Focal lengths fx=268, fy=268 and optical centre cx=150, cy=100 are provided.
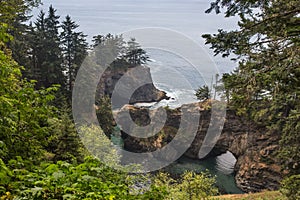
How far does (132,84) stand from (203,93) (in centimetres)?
1680

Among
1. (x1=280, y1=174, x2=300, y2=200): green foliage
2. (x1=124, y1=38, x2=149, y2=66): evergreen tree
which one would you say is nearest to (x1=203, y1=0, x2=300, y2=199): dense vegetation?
(x1=280, y1=174, x2=300, y2=200): green foliage

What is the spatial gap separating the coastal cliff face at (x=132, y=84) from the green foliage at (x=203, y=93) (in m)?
11.7

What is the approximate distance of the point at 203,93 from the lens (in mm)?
23938

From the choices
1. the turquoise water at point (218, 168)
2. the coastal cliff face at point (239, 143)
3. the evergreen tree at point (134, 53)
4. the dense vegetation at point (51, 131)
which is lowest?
the turquoise water at point (218, 168)

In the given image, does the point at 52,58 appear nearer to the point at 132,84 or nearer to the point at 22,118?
the point at 132,84

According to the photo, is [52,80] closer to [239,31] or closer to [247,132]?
[247,132]

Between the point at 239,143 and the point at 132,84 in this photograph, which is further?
the point at 132,84

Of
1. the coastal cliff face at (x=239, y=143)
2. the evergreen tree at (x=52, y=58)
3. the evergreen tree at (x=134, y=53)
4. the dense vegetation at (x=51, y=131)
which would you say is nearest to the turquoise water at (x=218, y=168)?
the coastal cliff face at (x=239, y=143)

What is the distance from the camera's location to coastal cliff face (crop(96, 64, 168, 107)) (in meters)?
36.8

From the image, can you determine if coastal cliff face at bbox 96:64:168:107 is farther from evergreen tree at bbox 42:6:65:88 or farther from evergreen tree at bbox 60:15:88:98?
evergreen tree at bbox 42:6:65:88

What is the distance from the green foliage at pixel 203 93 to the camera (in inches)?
932

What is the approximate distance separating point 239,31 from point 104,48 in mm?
29693

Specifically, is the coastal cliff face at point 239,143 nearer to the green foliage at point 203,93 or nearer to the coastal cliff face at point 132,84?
the green foliage at point 203,93

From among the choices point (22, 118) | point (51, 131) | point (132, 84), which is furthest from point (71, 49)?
point (22, 118)
